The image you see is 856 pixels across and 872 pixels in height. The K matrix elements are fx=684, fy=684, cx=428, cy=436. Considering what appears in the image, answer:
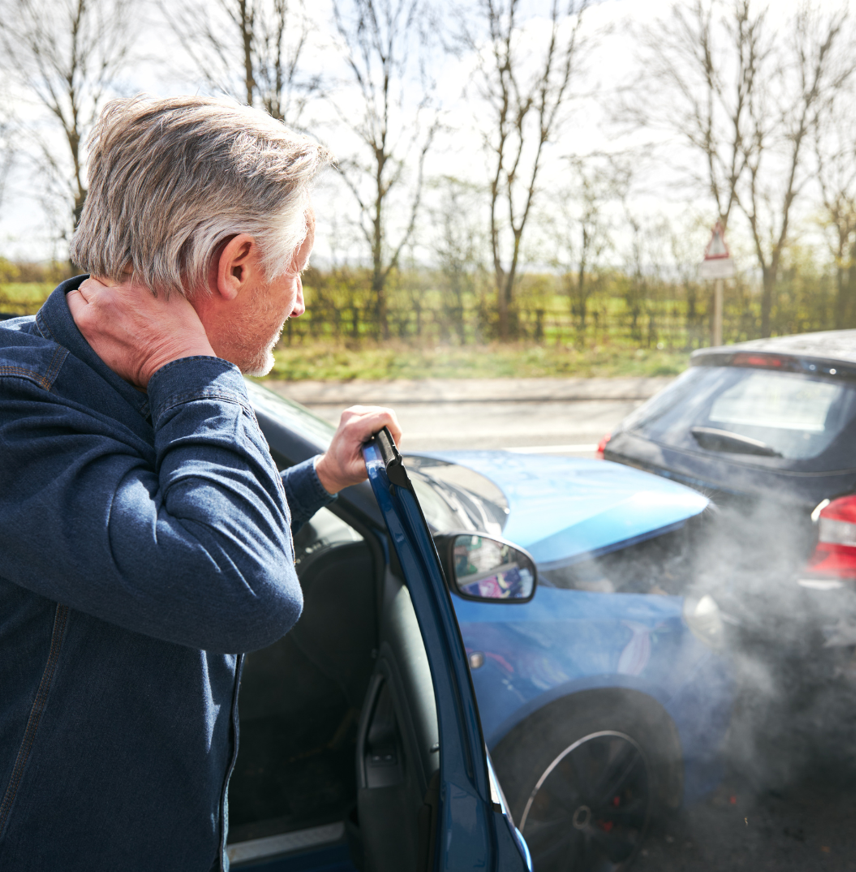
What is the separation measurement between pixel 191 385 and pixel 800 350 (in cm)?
305

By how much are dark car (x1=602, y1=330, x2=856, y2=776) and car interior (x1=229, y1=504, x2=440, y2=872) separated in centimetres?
136

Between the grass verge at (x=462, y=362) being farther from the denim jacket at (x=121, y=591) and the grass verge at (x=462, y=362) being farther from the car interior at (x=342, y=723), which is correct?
the denim jacket at (x=121, y=591)

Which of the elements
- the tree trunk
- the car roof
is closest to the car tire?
the car roof

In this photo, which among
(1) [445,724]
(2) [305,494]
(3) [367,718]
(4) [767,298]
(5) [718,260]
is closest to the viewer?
(1) [445,724]

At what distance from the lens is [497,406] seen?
11.5 m

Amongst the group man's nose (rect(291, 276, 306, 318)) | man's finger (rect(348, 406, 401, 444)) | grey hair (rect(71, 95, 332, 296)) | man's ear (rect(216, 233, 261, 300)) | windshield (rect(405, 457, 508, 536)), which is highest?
grey hair (rect(71, 95, 332, 296))

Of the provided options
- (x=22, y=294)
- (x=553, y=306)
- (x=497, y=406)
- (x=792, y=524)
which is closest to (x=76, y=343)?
(x=792, y=524)

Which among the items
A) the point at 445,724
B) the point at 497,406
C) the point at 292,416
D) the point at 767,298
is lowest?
the point at 497,406

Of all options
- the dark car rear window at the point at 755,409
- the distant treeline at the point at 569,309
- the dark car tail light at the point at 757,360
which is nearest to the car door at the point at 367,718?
the dark car rear window at the point at 755,409

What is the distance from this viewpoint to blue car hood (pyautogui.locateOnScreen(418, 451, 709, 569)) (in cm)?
195

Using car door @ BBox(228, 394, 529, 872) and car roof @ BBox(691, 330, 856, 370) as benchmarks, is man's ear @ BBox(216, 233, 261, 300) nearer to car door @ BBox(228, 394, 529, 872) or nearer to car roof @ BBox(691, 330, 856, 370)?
car door @ BBox(228, 394, 529, 872)

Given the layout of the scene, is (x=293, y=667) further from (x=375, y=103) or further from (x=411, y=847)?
(x=375, y=103)

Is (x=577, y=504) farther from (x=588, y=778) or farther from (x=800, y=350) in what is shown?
(x=800, y=350)

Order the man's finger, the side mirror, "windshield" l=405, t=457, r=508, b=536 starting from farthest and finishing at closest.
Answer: "windshield" l=405, t=457, r=508, b=536, the side mirror, the man's finger
